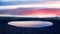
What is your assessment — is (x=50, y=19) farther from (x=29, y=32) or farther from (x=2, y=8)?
(x=2, y=8)

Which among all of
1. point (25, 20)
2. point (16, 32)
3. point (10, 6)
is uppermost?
point (10, 6)

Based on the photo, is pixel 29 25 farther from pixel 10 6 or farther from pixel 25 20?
pixel 10 6

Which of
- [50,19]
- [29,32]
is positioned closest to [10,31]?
[29,32]

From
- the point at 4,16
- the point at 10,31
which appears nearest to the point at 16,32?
the point at 10,31

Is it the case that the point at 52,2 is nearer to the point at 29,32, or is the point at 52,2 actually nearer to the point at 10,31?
the point at 29,32

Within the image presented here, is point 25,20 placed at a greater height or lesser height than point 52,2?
lesser

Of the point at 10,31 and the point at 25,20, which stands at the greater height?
the point at 25,20

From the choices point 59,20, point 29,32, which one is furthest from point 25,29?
point 59,20
